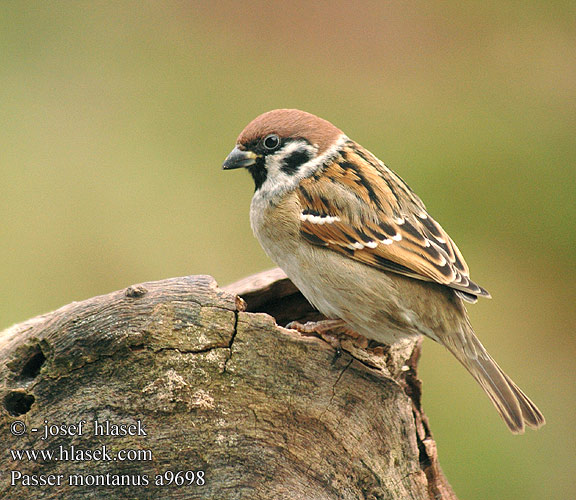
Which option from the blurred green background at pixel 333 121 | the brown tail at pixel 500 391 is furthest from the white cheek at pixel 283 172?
the blurred green background at pixel 333 121

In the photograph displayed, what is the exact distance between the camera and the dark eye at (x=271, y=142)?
11.1 feet

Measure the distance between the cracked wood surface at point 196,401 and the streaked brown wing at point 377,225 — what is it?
519mm

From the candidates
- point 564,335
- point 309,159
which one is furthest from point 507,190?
point 309,159

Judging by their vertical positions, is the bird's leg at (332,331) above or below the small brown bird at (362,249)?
below

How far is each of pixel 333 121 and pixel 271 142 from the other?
9.53ft

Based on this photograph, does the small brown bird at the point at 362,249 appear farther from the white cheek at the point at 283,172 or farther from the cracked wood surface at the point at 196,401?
the cracked wood surface at the point at 196,401

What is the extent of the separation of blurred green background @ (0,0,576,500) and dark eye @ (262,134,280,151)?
76.6 inches

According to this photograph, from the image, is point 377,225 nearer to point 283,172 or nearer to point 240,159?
point 283,172

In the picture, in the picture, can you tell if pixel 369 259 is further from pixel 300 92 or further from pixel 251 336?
pixel 300 92

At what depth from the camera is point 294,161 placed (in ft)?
11.2

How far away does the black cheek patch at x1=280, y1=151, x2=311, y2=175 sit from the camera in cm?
339

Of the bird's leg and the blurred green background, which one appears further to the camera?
the blurred green background

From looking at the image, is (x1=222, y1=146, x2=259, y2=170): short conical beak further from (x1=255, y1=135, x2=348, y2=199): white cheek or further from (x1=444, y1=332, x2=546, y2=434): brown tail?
(x1=444, y1=332, x2=546, y2=434): brown tail

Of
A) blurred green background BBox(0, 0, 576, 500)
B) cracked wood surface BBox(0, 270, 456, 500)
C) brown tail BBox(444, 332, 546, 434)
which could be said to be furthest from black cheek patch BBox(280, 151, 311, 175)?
blurred green background BBox(0, 0, 576, 500)
